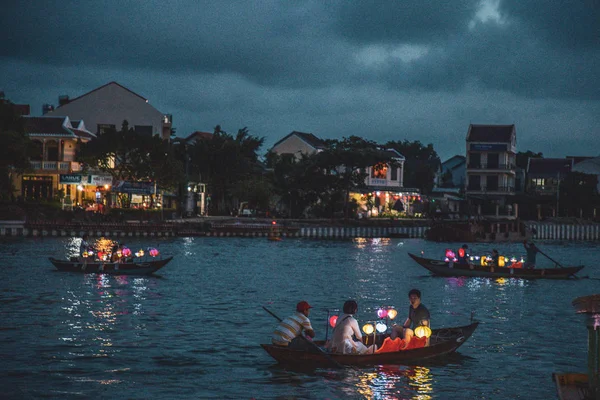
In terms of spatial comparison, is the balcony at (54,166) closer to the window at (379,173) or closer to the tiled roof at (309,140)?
the tiled roof at (309,140)

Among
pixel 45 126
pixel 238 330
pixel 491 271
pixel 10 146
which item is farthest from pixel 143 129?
pixel 238 330

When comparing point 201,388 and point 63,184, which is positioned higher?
point 63,184

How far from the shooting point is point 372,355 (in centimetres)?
2134

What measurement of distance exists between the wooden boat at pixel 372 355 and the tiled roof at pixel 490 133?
94205mm

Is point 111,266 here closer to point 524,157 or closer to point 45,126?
point 45,126

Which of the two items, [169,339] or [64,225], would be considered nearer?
[169,339]

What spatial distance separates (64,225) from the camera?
249 ft

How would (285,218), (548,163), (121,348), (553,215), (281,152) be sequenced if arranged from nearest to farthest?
(121,348)
(285,218)
(281,152)
(553,215)
(548,163)

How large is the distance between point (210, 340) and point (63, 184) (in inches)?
2361

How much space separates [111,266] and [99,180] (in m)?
43.8

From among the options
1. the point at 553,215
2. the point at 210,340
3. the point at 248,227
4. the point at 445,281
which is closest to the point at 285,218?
the point at 248,227

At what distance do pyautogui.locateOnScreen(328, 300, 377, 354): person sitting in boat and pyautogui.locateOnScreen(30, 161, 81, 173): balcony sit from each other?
6607 centimetres

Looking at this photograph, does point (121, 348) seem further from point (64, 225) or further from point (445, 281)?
point (64, 225)

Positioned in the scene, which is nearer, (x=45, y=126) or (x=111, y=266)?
(x=111, y=266)
